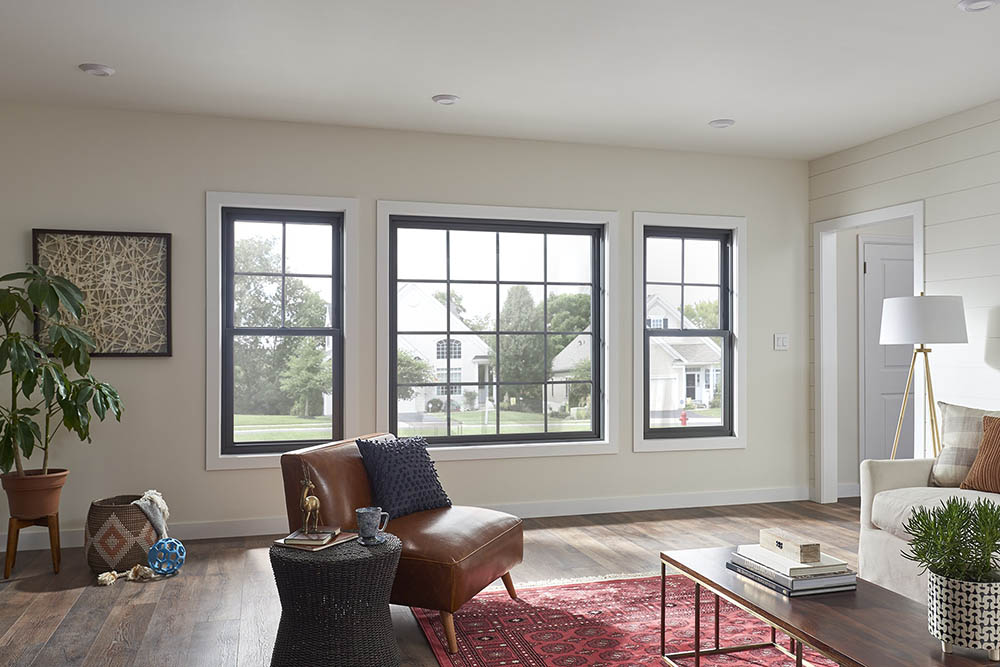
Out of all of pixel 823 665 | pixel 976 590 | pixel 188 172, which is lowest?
pixel 823 665

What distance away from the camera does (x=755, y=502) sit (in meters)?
5.76

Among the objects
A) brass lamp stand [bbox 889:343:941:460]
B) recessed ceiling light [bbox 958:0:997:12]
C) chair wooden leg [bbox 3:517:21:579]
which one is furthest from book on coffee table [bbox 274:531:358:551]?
brass lamp stand [bbox 889:343:941:460]

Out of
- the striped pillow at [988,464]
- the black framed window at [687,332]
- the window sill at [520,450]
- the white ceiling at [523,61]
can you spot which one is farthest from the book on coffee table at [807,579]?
the black framed window at [687,332]

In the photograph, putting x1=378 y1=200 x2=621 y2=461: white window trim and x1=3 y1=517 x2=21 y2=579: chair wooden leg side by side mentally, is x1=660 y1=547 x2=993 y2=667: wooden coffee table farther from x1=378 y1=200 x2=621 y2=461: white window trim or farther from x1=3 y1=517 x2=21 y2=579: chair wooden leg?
x1=3 y1=517 x2=21 y2=579: chair wooden leg

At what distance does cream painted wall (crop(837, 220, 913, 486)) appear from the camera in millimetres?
6066

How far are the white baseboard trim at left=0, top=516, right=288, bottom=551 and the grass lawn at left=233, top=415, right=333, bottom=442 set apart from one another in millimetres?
502

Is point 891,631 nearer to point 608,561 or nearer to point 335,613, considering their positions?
point 335,613

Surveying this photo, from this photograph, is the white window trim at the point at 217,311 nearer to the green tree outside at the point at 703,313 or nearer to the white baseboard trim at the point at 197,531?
the white baseboard trim at the point at 197,531

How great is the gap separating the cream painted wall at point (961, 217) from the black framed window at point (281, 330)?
12.1 feet

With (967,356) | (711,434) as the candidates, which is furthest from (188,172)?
(967,356)

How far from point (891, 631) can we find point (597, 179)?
12.7 feet

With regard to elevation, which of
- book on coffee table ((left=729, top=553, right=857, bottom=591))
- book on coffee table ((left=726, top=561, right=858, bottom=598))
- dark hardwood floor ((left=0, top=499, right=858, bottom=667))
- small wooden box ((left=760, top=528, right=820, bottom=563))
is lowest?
dark hardwood floor ((left=0, top=499, right=858, bottom=667))

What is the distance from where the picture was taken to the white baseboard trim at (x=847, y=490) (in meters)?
6.05

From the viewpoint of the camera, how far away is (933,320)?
14.1 feet
